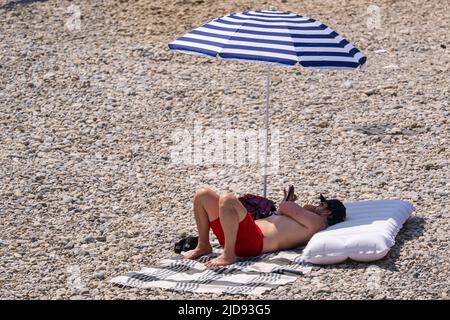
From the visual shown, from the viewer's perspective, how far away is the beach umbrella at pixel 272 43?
7.80m

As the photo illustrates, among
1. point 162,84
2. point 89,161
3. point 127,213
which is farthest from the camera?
point 162,84

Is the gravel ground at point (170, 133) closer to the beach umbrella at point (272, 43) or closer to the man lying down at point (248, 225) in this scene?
the man lying down at point (248, 225)

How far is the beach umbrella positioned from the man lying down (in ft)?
3.26

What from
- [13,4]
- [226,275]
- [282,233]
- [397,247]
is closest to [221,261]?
[226,275]

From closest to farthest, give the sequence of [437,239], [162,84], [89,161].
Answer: [437,239] < [89,161] < [162,84]

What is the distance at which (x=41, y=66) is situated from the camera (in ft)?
41.9

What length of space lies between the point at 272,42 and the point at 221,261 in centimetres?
163

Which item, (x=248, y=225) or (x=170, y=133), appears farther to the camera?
(x=170, y=133)

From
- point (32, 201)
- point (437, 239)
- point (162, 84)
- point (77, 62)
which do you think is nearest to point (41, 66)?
point (77, 62)

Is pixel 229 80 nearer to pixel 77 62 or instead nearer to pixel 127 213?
pixel 77 62

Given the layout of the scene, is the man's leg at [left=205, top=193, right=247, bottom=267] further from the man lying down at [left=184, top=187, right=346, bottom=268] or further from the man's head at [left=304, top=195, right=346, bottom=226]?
the man's head at [left=304, top=195, right=346, bottom=226]

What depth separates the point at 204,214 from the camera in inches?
303

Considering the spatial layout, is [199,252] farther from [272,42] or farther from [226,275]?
[272,42]

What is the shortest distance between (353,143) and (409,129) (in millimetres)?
678
